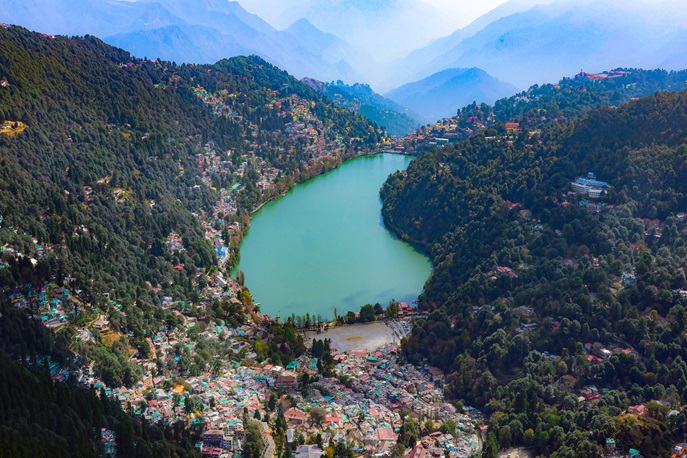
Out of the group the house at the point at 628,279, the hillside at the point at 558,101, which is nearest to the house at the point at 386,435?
the house at the point at 628,279

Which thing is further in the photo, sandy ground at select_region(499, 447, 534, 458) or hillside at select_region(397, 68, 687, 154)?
hillside at select_region(397, 68, 687, 154)

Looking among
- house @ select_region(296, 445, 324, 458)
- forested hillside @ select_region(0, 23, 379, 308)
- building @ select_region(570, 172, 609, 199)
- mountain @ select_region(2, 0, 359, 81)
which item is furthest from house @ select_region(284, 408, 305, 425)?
mountain @ select_region(2, 0, 359, 81)

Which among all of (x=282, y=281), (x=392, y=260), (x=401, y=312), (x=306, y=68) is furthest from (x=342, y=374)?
(x=306, y=68)

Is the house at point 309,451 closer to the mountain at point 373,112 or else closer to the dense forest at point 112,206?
the dense forest at point 112,206

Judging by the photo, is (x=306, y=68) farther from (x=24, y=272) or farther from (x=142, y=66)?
(x=24, y=272)

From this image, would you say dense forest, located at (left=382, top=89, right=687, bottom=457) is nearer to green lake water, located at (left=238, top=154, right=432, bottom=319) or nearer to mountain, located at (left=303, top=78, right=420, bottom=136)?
green lake water, located at (left=238, top=154, right=432, bottom=319)

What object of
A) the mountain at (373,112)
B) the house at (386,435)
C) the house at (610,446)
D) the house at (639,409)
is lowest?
the house at (610,446)
